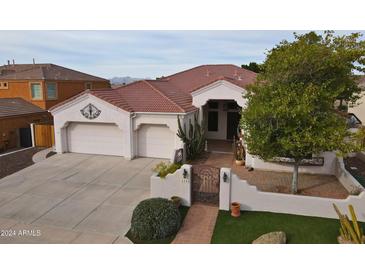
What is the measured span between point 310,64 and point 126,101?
12261mm

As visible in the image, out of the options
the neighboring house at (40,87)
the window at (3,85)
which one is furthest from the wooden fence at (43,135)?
the window at (3,85)

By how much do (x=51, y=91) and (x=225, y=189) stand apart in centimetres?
2128

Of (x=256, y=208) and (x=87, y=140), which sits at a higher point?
(x=87, y=140)

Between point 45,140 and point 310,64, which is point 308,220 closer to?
point 310,64

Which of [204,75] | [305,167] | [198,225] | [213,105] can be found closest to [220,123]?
[213,105]

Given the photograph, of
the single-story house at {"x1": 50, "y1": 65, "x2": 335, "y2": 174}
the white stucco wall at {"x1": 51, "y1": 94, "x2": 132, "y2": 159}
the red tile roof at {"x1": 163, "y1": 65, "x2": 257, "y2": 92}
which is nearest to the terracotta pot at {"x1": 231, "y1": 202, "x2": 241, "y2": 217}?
the single-story house at {"x1": 50, "y1": 65, "x2": 335, "y2": 174}

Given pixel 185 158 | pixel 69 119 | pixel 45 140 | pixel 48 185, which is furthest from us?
pixel 45 140

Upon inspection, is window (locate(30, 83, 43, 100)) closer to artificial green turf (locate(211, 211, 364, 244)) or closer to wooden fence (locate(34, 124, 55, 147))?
wooden fence (locate(34, 124, 55, 147))

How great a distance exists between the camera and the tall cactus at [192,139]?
1814 cm

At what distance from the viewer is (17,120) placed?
77.4 feet

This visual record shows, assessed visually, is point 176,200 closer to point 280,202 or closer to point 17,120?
point 280,202

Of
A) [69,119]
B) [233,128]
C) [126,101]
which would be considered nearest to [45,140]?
[69,119]

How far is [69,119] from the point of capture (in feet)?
65.3

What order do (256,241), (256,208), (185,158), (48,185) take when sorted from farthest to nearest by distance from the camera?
(185,158) → (48,185) → (256,208) → (256,241)
